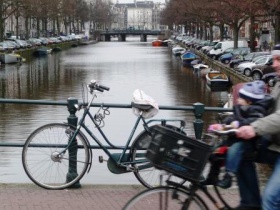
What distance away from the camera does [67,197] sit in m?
6.12

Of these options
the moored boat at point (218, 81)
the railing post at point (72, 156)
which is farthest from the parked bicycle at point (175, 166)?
the moored boat at point (218, 81)

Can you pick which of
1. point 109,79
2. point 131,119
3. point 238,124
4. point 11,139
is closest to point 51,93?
point 109,79

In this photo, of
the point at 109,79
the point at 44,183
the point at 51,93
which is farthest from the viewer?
the point at 109,79

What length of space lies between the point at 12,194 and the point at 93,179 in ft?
16.2

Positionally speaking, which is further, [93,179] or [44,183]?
[93,179]

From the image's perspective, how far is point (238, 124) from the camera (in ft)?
14.0

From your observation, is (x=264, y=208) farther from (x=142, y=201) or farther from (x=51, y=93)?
(x=51, y=93)

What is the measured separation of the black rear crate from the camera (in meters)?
3.87

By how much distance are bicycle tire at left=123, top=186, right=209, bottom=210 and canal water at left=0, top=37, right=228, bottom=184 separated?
3.29 metres

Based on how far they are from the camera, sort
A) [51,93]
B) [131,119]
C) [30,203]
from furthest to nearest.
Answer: [51,93]
[131,119]
[30,203]

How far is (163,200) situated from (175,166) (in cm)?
25

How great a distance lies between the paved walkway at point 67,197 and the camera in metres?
5.75

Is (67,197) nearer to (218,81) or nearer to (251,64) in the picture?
(218,81)

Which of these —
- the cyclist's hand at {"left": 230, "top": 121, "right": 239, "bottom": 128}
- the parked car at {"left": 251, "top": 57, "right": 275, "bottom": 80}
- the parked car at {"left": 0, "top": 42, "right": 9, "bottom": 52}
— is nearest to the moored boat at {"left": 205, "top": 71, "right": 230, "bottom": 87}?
the parked car at {"left": 251, "top": 57, "right": 275, "bottom": 80}
